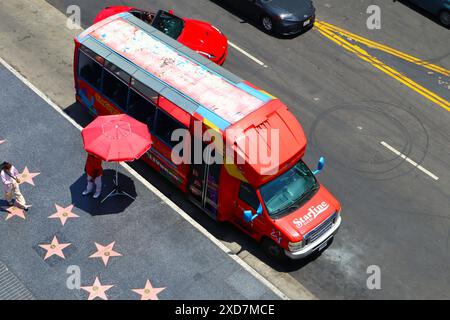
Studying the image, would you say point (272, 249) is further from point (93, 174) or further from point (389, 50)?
point (389, 50)

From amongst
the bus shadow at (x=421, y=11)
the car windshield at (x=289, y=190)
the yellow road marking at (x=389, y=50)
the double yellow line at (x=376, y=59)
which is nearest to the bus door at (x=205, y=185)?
the car windshield at (x=289, y=190)

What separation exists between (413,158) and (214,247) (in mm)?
7701

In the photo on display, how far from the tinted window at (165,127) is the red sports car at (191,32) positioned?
4713 mm

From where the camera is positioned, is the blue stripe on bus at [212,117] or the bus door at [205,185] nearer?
the blue stripe on bus at [212,117]

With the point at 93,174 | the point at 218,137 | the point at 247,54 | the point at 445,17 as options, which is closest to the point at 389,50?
the point at 445,17

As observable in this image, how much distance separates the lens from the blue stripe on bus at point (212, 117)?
1669 centimetres

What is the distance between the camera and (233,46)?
80.4 ft

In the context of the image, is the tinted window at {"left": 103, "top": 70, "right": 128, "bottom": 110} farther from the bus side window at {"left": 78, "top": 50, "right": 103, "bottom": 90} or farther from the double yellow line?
the double yellow line

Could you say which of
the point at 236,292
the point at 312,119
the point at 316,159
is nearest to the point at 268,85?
the point at 312,119

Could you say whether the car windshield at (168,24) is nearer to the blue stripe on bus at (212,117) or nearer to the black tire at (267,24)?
the black tire at (267,24)

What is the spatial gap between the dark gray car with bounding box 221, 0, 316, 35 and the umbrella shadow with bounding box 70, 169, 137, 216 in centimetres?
953

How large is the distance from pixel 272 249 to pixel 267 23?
36.7ft
